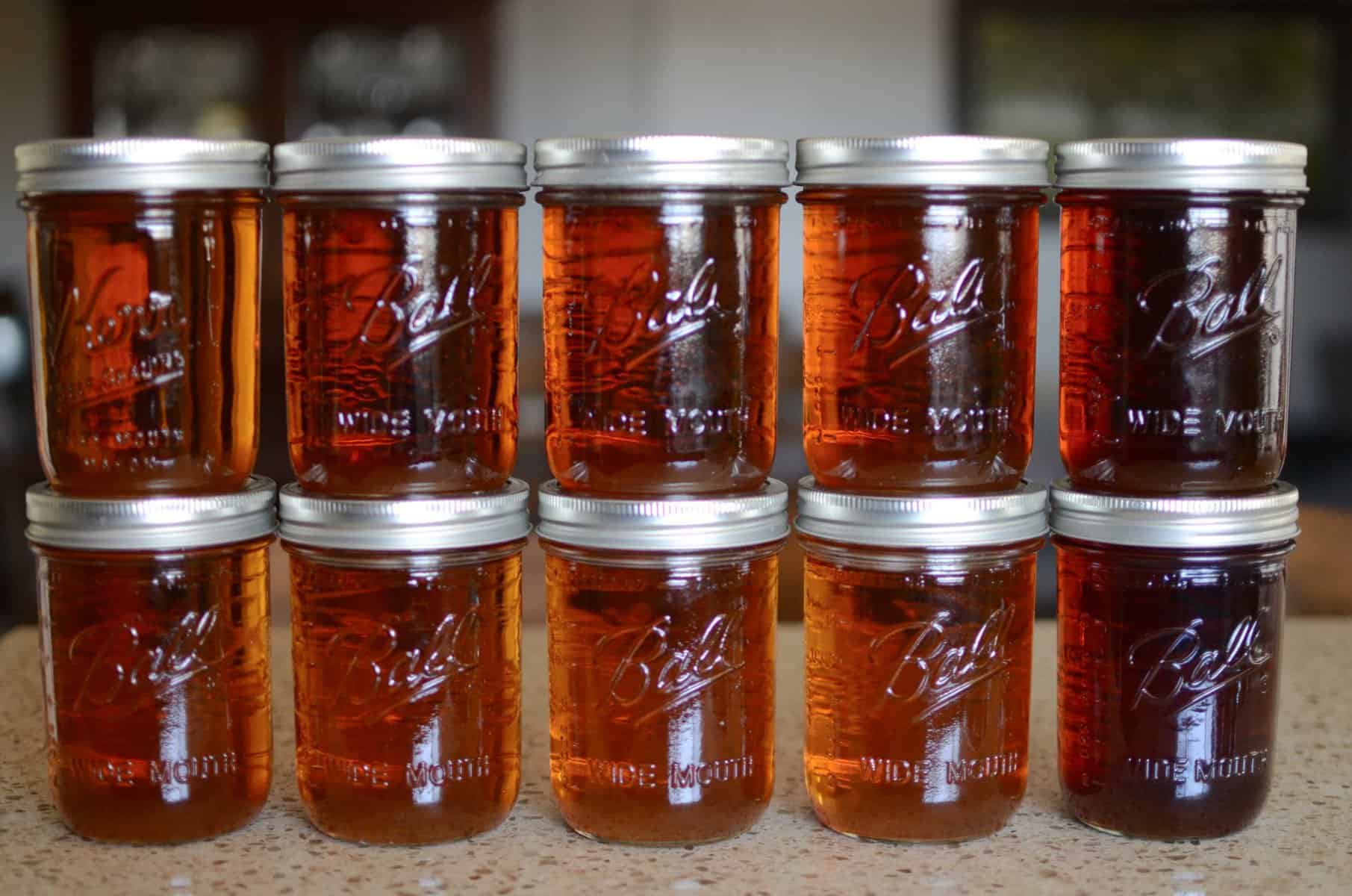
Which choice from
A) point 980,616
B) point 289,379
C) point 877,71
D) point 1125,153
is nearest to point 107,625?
point 289,379

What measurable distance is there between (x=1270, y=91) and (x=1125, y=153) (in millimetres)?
2267

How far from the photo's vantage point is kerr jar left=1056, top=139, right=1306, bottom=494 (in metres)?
1.04

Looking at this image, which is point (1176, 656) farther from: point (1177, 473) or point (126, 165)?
point (126, 165)

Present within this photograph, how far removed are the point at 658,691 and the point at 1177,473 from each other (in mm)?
382

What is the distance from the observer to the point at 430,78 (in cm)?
284

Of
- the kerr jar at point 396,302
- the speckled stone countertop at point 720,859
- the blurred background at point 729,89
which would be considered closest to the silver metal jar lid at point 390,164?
the kerr jar at point 396,302

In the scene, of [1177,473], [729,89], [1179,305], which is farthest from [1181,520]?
[729,89]

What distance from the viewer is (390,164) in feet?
3.34

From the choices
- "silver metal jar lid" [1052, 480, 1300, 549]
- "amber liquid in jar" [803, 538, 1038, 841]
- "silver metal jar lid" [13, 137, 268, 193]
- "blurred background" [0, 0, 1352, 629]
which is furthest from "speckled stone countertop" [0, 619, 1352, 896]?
"blurred background" [0, 0, 1352, 629]

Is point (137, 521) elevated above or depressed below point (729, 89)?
below

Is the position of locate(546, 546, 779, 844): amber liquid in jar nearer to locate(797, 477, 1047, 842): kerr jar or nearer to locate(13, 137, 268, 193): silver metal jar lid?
locate(797, 477, 1047, 842): kerr jar

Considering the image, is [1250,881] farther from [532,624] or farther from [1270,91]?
[1270,91]

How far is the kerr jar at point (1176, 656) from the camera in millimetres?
1052

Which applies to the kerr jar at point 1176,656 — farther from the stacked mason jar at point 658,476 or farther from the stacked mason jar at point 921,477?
the stacked mason jar at point 658,476
